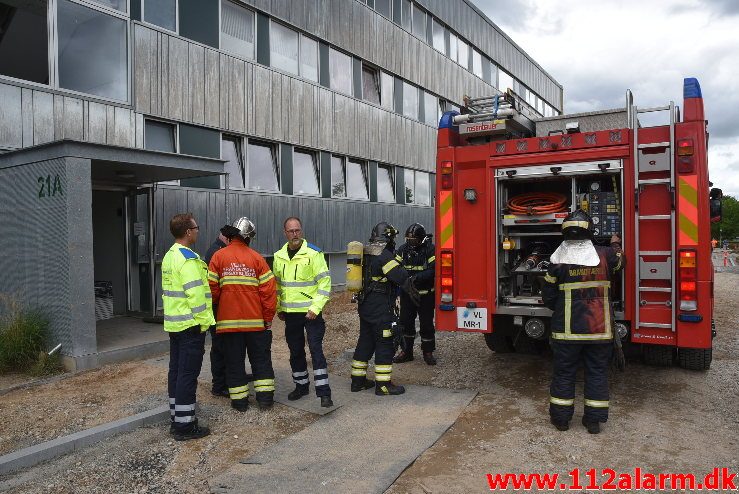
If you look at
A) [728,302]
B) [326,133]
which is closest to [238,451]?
[326,133]

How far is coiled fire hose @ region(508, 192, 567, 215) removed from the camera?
5637mm

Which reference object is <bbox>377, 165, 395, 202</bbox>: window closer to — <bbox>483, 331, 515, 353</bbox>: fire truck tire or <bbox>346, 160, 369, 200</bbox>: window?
<bbox>346, 160, 369, 200</bbox>: window

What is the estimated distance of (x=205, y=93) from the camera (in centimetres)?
1043

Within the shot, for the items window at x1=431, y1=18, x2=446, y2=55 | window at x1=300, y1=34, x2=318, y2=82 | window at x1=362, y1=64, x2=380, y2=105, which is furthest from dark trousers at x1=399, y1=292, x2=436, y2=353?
window at x1=431, y1=18, x2=446, y2=55

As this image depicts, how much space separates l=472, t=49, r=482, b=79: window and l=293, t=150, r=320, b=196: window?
1150cm

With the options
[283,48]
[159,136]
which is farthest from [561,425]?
[283,48]

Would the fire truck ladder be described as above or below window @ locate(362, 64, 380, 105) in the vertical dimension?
below

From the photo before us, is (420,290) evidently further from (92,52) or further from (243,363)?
(92,52)

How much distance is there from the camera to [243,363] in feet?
17.3

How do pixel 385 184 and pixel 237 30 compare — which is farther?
pixel 385 184

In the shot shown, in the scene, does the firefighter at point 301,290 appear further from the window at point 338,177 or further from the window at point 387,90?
the window at point 387,90

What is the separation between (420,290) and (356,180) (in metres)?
8.11

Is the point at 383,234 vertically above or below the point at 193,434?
above

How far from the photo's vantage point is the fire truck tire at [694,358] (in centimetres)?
596
